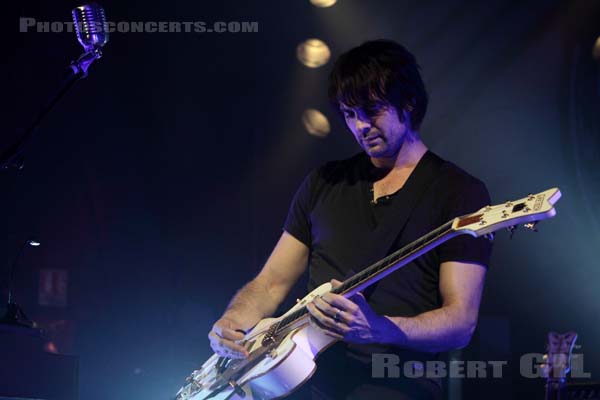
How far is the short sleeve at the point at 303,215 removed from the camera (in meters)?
3.30

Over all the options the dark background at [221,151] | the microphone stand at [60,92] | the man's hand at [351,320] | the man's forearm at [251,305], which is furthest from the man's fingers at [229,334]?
the dark background at [221,151]

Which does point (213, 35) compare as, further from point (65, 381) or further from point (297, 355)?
point (297, 355)

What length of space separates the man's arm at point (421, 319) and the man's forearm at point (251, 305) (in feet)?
2.44

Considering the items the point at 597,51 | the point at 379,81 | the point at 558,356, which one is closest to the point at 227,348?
the point at 379,81

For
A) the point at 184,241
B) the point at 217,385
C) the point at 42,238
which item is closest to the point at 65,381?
the point at 217,385

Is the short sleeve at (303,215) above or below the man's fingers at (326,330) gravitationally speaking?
above

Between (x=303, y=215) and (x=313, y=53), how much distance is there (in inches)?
73.3

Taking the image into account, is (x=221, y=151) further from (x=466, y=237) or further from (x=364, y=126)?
(x=466, y=237)

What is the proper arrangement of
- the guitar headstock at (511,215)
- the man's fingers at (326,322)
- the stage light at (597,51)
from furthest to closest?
the stage light at (597,51)
the man's fingers at (326,322)
the guitar headstock at (511,215)

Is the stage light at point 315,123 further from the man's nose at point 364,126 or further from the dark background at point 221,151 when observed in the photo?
the man's nose at point 364,126

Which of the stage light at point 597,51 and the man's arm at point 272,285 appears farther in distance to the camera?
the stage light at point 597,51

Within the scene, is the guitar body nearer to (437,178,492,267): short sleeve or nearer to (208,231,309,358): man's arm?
(208,231,309,358): man's arm

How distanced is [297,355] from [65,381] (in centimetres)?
141

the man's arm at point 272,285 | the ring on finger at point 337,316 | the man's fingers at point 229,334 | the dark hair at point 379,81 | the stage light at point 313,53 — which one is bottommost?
the ring on finger at point 337,316
